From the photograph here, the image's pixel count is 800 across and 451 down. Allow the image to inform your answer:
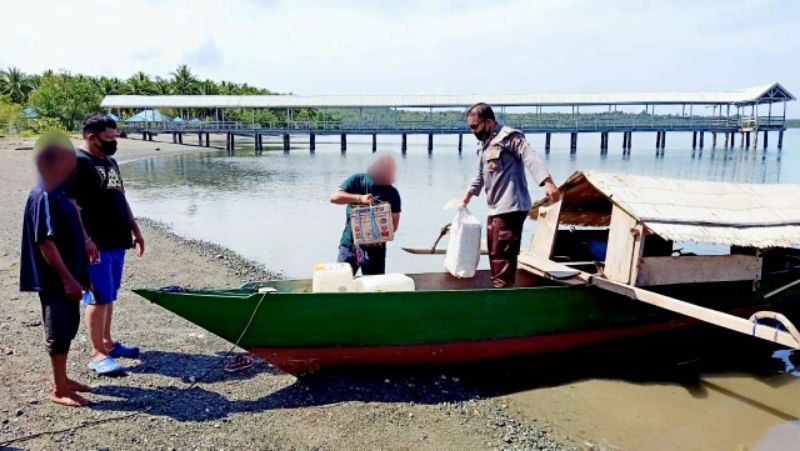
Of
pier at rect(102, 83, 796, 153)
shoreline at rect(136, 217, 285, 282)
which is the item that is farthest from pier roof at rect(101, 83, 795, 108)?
shoreline at rect(136, 217, 285, 282)

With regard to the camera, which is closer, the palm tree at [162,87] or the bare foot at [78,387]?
the bare foot at [78,387]

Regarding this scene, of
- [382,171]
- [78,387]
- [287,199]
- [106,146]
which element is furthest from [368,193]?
[287,199]

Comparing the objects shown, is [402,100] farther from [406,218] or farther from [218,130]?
[406,218]

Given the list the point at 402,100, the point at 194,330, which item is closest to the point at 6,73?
the point at 402,100

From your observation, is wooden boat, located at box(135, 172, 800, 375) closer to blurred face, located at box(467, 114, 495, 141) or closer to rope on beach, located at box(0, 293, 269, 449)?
Result: rope on beach, located at box(0, 293, 269, 449)

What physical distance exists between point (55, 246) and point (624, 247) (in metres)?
4.87

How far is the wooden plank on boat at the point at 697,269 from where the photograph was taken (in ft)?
20.1

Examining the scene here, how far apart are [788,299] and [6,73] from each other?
255 ft

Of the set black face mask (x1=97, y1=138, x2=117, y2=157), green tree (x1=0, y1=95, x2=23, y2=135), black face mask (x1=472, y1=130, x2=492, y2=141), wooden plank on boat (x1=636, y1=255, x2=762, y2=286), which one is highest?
green tree (x1=0, y1=95, x2=23, y2=135)

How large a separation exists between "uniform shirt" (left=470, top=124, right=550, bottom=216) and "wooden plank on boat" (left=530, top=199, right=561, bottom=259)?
52.5 inches

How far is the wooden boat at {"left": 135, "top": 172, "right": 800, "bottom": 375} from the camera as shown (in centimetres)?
493

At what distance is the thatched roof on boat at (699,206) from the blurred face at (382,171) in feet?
6.95

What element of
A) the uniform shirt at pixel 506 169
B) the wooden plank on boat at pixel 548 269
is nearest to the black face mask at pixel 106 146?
the uniform shirt at pixel 506 169

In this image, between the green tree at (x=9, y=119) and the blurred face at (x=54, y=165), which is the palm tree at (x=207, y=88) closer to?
the green tree at (x=9, y=119)
